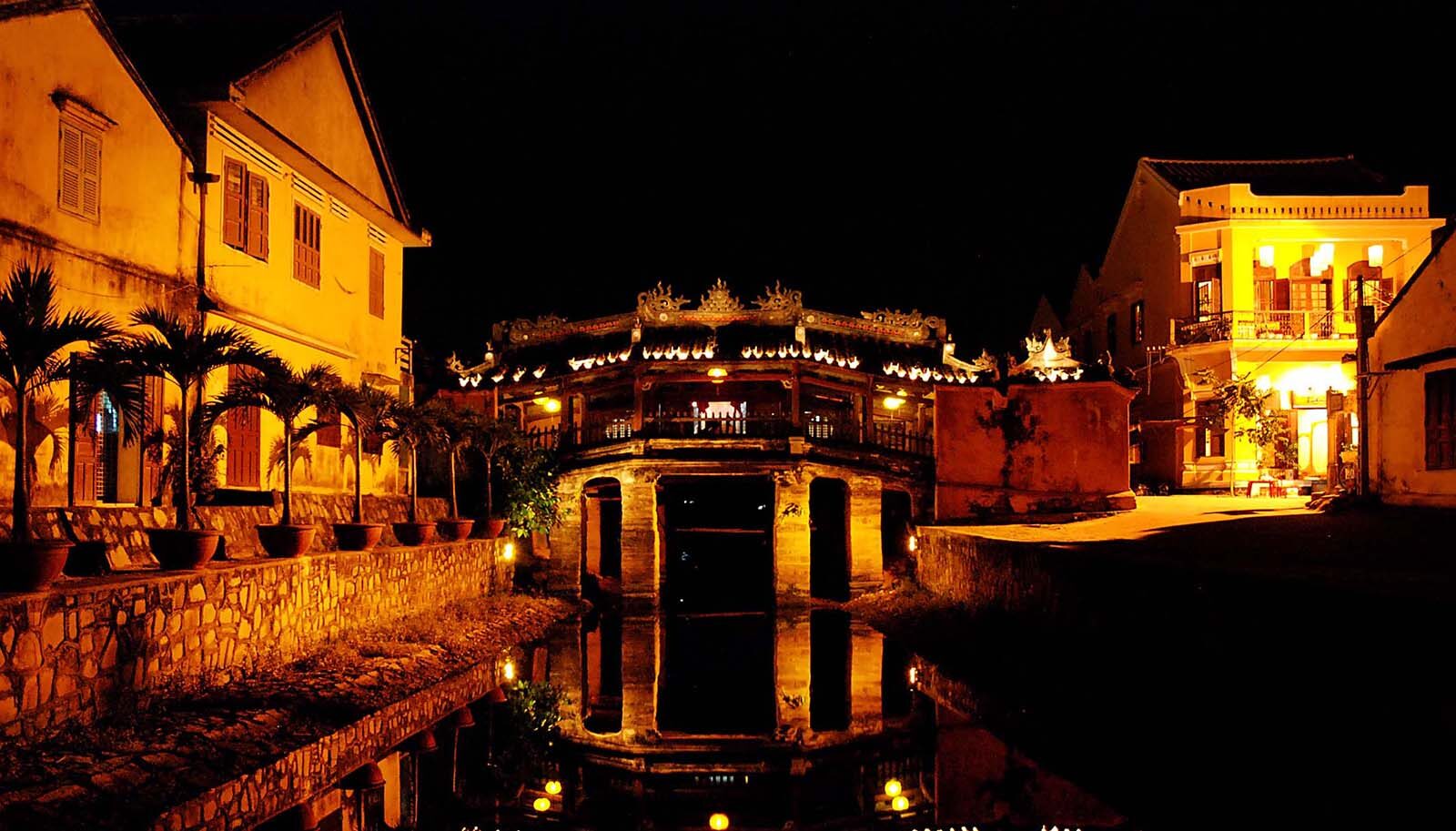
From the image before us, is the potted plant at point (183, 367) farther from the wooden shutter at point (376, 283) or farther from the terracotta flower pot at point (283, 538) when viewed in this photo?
the wooden shutter at point (376, 283)

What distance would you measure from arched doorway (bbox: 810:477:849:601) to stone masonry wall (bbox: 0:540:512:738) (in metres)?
13.0

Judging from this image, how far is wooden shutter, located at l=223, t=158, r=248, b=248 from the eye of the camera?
15.9 metres

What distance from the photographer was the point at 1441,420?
1731 cm

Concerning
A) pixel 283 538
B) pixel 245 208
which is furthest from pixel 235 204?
pixel 283 538

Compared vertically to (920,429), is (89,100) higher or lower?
higher

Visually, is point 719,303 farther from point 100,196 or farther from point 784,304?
point 100,196

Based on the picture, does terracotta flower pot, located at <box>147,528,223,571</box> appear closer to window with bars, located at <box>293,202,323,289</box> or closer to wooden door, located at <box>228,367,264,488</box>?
wooden door, located at <box>228,367,264,488</box>

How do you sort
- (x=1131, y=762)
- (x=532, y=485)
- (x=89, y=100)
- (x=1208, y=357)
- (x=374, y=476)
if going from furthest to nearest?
(x=1208, y=357), (x=532, y=485), (x=374, y=476), (x=89, y=100), (x=1131, y=762)

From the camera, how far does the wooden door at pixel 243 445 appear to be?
16.2 m

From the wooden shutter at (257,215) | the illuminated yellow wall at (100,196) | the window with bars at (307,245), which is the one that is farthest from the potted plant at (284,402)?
the window with bars at (307,245)

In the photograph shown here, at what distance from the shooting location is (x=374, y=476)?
70.4ft

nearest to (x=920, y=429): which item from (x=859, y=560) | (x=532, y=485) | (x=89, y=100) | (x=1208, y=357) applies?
(x=859, y=560)

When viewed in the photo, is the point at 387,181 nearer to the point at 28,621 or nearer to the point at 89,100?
the point at 89,100

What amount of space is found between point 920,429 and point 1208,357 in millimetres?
7342
